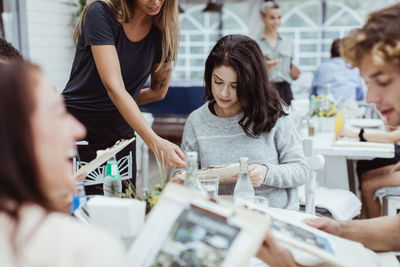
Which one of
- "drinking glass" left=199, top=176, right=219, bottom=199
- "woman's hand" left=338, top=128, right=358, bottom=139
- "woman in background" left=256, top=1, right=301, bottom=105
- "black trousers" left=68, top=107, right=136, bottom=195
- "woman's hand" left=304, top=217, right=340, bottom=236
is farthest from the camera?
"woman in background" left=256, top=1, right=301, bottom=105

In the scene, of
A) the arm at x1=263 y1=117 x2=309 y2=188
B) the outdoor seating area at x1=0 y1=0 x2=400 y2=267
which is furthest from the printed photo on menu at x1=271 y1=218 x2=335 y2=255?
the arm at x1=263 y1=117 x2=309 y2=188

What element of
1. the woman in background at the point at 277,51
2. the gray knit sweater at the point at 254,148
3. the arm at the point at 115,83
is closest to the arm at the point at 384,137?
the gray knit sweater at the point at 254,148

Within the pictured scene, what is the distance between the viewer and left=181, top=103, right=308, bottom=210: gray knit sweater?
1.92m

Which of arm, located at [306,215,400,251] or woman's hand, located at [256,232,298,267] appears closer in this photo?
woman's hand, located at [256,232,298,267]

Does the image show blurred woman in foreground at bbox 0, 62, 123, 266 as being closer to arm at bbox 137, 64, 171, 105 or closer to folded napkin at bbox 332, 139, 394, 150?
arm at bbox 137, 64, 171, 105

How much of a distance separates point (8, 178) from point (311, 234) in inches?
27.5

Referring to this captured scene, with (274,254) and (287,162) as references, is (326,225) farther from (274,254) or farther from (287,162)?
(287,162)

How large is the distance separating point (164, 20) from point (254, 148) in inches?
27.5

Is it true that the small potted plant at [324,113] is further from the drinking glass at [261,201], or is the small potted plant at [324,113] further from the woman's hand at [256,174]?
the drinking glass at [261,201]

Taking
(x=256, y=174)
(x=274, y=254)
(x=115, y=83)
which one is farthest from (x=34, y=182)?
(x=115, y=83)


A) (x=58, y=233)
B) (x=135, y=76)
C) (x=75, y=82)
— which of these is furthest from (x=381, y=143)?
(x=58, y=233)

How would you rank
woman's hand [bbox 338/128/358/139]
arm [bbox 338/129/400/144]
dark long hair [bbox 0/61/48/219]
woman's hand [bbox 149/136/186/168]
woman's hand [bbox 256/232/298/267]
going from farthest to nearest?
1. woman's hand [bbox 338/128/358/139]
2. arm [bbox 338/129/400/144]
3. woman's hand [bbox 149/136/186/168]
4. woman's hand [bbox 256/232/298/267]
5. dark long hair [bbox 0/61/48/219]

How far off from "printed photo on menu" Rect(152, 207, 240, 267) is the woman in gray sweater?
1.04 meters

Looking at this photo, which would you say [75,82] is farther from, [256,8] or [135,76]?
[256,8]
